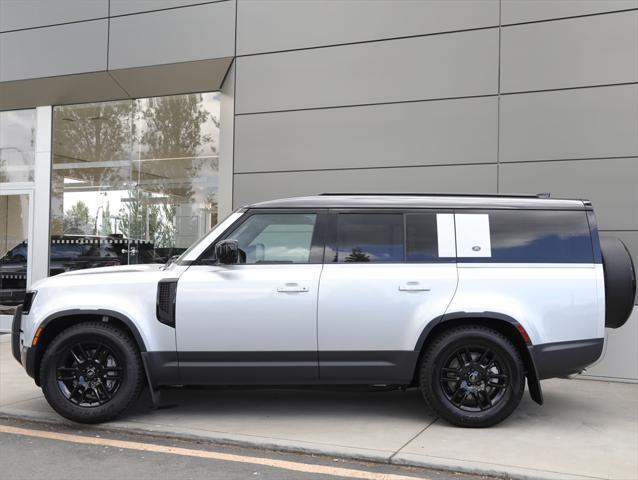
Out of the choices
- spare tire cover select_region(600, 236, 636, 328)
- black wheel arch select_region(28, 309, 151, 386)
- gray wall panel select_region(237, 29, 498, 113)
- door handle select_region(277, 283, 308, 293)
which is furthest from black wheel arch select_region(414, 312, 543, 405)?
gray wall panel select_region(237, 29, 498, 113)

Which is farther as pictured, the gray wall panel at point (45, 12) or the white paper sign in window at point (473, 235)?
the gray wall panel at point (45, 12)

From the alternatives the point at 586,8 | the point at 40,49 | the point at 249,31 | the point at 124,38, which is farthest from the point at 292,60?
the point at 40,49

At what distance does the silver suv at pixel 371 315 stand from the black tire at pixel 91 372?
0.01m

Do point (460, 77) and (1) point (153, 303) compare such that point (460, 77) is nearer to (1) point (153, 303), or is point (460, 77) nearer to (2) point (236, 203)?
(2) point (236, 203)

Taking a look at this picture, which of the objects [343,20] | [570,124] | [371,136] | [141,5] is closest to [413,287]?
[371,136]

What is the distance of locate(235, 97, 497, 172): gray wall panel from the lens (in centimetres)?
800

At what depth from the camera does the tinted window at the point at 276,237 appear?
5305 mm

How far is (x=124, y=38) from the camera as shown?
9883 mm

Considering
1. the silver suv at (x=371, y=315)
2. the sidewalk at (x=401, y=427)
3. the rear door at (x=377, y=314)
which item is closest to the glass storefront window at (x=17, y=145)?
the sidewalk at (x=401, y=427)

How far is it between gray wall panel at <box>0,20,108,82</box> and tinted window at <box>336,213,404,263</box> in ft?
22.0

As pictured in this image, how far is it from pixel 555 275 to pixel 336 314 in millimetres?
1907

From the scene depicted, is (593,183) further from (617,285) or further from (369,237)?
(369,237)

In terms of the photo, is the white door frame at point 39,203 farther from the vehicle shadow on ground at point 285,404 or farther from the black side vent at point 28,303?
the black side vent at point 28,303

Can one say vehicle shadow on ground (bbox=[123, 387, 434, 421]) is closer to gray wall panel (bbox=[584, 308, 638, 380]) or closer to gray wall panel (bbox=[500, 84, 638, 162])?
gray wall panel (bbox=[584, 308, 638, 380])
